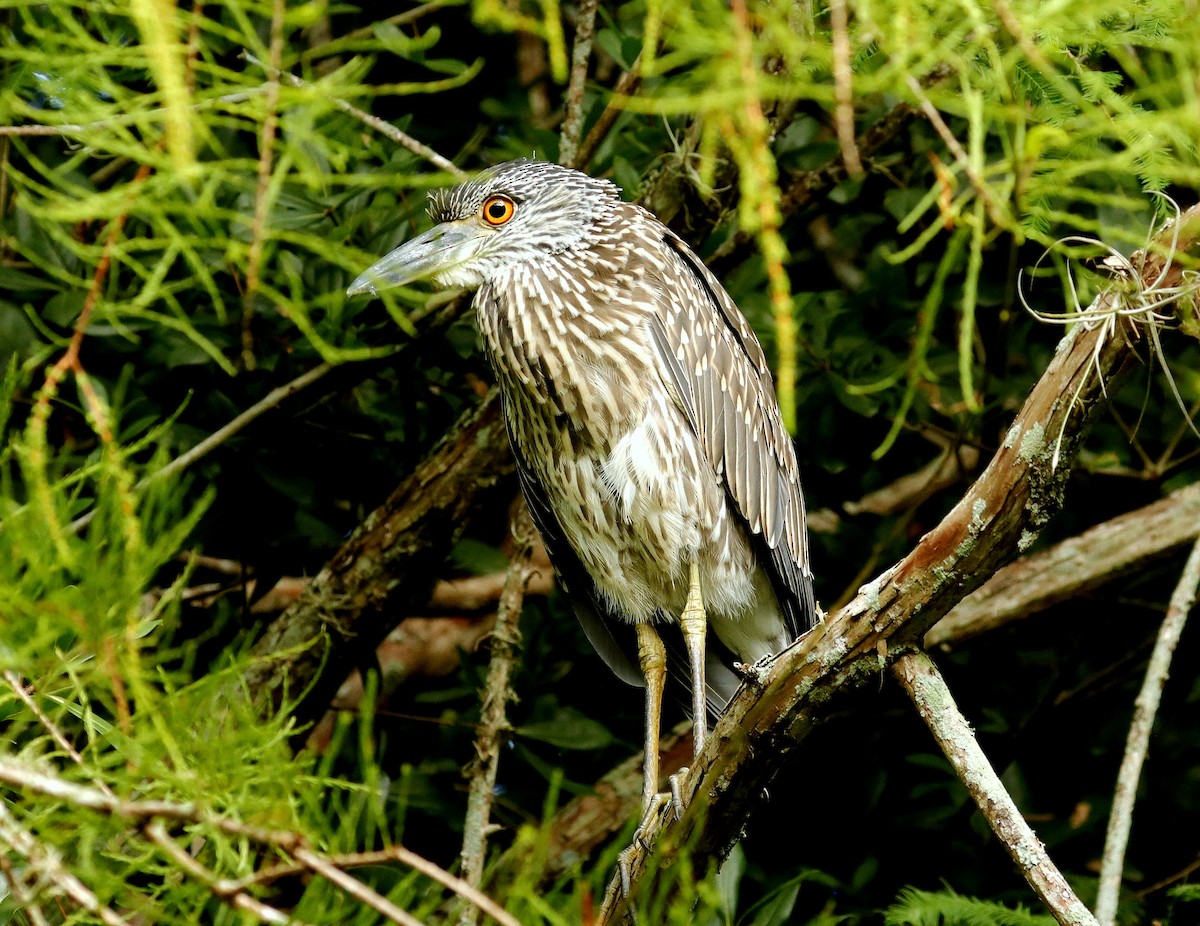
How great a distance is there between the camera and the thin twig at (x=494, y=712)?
3457 mm

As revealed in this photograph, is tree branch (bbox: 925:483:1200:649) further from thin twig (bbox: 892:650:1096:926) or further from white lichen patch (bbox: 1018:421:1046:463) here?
white lichen patch (bbox: 1018:421:1046:463)

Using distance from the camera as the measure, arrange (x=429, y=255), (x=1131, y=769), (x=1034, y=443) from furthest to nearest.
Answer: (x=429, y=255) < (x=1131, y=769) < (x=1034, y=443)

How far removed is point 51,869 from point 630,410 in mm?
2055

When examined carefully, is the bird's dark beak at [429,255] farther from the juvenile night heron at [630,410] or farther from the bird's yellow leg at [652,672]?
the bird's yellow leg at [652,672]

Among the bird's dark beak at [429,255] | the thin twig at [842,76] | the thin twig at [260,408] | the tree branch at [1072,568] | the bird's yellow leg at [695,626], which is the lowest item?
the tree branch at [1072,568]

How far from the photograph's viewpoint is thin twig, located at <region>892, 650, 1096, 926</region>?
2242mm

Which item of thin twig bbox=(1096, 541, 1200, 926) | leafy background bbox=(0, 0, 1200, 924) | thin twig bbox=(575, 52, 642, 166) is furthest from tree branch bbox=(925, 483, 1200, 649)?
thin twig bbox=(575, 52, 642, 166)

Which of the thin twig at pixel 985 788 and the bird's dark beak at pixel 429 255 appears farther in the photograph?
the bird's dark beak at pixel 429 255

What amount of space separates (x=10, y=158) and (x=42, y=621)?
269cm

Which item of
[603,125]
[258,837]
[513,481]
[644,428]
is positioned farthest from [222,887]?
[603,125]

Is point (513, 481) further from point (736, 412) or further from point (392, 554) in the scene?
point (736, 412)

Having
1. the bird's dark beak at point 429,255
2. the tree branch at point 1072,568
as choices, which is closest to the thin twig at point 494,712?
the bird's dark beak at point 429,255

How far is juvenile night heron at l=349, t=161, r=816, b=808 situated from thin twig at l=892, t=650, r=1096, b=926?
0.94 metres

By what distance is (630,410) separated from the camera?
329 cm
